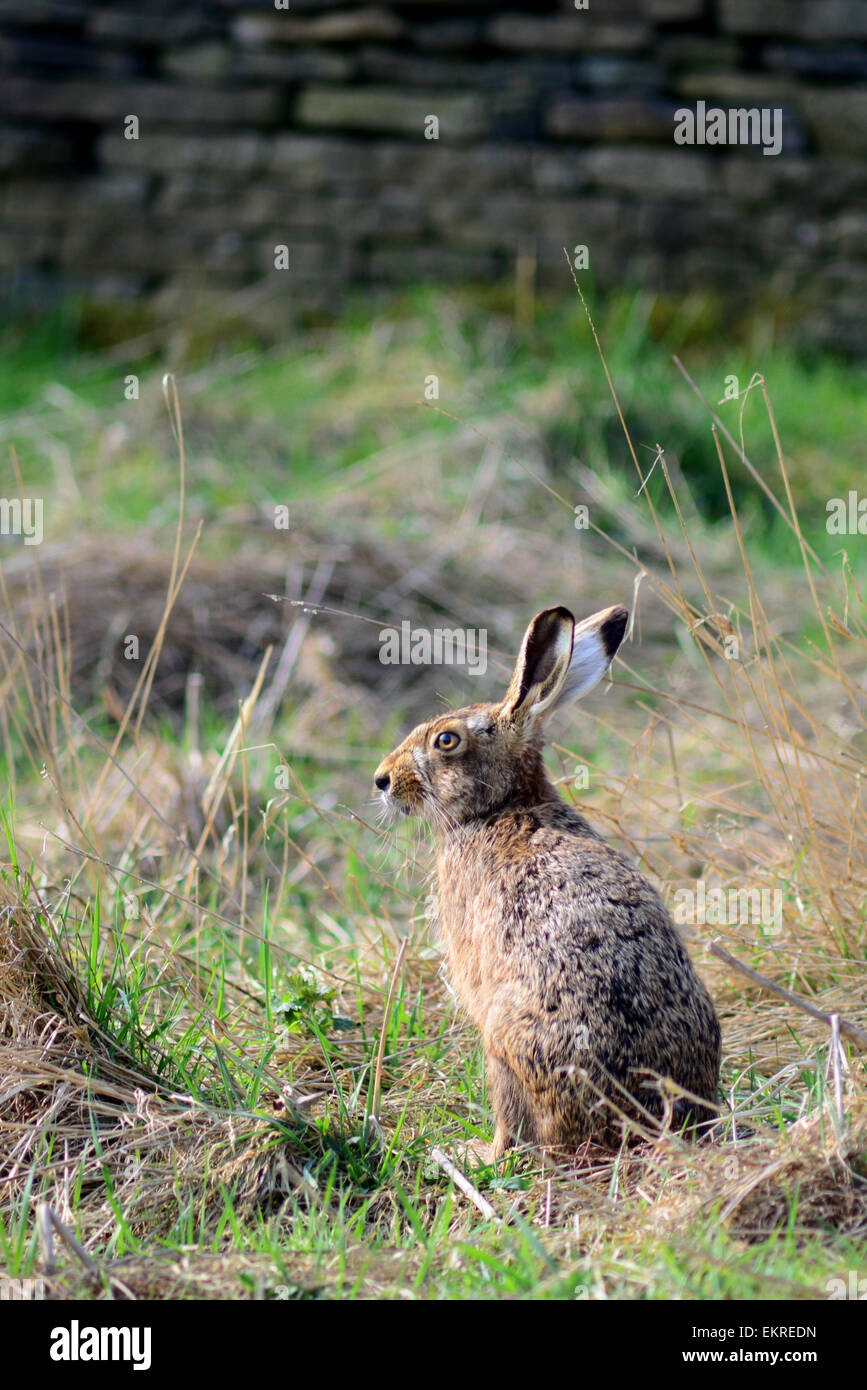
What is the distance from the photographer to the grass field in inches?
88.8

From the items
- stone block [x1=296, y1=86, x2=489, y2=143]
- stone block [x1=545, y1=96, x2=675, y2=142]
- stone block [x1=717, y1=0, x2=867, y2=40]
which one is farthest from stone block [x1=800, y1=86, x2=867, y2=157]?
stone block [x1=296, y1=86, x2=489, y2=143]

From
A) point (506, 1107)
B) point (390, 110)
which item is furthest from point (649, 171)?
point (506, 1107)

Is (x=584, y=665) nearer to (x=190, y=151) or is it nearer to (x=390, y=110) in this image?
(x=390, y=110)

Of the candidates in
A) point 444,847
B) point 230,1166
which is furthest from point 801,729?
point 230,1166

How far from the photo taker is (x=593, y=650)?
2.83 metres

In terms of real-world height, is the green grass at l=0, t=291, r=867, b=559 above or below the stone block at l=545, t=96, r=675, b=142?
below

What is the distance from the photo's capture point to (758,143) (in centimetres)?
937

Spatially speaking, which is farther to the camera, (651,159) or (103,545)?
(651,159)

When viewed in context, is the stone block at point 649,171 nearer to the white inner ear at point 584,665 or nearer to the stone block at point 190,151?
the stone block at point 190,151

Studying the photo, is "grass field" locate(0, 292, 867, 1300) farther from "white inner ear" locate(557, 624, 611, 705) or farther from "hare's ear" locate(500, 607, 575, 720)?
"hare's ear" locate(500, 607, 575, 720)

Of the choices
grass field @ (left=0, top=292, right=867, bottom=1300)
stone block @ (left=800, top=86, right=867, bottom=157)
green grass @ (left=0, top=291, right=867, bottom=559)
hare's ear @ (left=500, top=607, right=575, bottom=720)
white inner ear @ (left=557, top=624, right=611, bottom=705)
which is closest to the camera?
grass field @ (left=0, top=292, right=867, bottom=1300)

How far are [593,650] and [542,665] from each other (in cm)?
12

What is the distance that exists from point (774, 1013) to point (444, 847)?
0.87m

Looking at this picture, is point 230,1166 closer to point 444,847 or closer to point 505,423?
point 444,847
